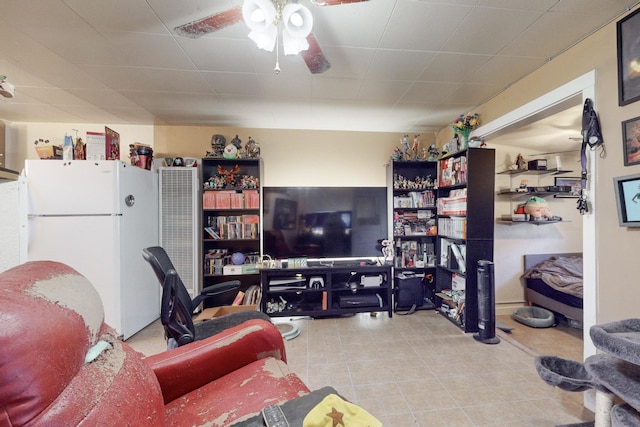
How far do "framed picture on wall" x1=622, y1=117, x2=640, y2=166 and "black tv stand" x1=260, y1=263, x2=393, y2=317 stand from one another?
2.09 m

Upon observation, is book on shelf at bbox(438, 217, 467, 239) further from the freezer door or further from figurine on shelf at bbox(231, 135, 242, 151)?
the freezer door

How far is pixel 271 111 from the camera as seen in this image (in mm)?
2844

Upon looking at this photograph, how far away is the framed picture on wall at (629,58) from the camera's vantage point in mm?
1371

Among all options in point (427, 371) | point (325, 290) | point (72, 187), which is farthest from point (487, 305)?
point (72, 187)

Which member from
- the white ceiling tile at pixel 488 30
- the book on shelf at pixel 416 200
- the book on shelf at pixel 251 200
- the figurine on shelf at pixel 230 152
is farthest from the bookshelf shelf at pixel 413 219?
the figurine on shelf at pixel 230 152

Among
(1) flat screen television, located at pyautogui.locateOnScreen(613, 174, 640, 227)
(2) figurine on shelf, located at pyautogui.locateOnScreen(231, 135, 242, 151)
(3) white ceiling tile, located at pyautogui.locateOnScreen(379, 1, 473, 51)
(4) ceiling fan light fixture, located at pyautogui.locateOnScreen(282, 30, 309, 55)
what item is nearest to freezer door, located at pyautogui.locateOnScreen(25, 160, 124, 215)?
(2) figurine on shelf, located at pyautogui.locateOnScreen(231, 135, 242, 151)

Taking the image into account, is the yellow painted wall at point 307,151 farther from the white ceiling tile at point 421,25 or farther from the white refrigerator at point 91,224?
the white ceiling tile at point 421,25

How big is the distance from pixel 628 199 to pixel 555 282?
1926 mm

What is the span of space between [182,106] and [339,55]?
1820 millimetres

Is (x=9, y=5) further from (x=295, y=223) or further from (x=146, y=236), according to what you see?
(x=295, y=223)

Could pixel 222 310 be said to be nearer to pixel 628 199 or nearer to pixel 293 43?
pixel 293 43

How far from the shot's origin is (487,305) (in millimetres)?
2449

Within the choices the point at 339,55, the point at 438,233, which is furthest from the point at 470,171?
the point at 339,55

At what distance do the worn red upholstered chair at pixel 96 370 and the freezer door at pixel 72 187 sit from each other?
1.90 meters
